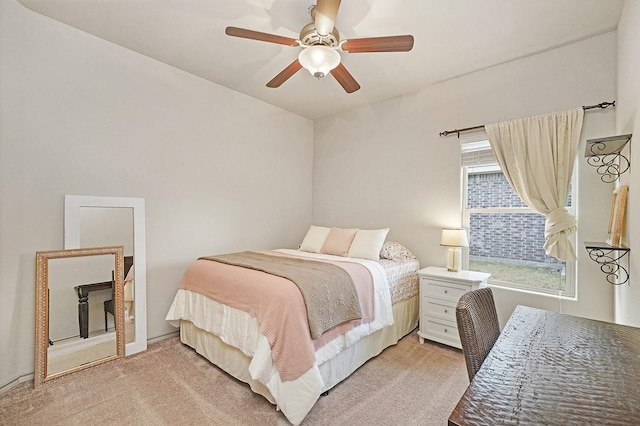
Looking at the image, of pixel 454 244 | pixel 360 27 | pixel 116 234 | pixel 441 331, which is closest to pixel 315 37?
pixel 360 27

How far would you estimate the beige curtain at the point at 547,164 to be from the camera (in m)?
2.41

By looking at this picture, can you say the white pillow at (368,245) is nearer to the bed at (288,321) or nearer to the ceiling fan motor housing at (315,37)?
the bed at (288,321)

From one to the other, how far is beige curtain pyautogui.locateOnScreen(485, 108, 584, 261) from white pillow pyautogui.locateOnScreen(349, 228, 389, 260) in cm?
139

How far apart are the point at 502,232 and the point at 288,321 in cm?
243

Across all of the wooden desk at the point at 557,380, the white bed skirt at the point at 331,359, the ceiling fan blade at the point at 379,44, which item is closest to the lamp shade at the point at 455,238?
the white bed skirt at the point at 331,359

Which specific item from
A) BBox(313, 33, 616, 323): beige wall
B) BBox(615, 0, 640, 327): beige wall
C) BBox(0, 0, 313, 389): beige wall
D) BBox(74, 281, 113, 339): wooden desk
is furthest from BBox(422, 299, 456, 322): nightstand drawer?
BBox(74, 281, 113, 339): wooden desk

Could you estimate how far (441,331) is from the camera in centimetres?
275

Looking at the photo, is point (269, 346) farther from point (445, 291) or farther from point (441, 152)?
point (441, 152)

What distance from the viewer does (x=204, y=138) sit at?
3.24 meters

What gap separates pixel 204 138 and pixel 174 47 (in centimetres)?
91

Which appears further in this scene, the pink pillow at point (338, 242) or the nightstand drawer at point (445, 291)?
the pink pillow at point (338, 242)

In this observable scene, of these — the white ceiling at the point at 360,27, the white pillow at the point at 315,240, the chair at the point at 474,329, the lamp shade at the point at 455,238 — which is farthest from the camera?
the white pillow at the point at 315,240

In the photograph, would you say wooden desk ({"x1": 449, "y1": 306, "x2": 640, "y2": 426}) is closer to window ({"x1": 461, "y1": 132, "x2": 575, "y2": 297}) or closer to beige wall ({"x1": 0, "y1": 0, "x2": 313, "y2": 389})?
window ({"x1": 461, "y1": 132, "x2": 575, "y2": 297})

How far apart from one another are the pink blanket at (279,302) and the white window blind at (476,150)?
5.67ft
